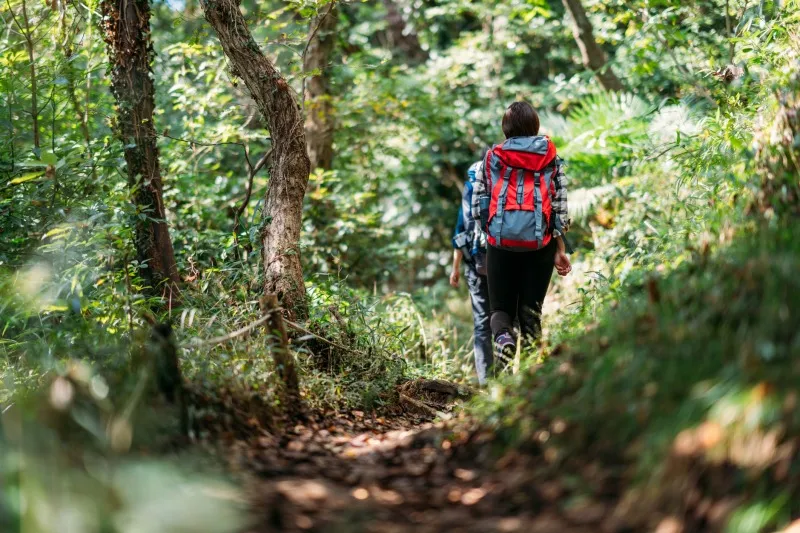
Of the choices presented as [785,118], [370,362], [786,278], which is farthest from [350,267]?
[786,278]

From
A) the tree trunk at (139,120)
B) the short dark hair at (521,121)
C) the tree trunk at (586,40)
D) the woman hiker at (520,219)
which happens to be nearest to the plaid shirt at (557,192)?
the woman hiker at (520,219)

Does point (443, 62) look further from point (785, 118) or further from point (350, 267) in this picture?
point (785, 118)

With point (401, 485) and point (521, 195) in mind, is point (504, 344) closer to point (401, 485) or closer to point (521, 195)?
point (521, 195)

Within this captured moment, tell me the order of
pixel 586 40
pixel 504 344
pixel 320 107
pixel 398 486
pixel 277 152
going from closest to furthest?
1. pixel 398 486
2. pixel 504 344
3. pixel 277 152
4. pixel 320 107
5. pixel 586 40

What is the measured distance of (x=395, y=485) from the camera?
298cm

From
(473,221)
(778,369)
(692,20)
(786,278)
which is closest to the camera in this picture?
(778,369)

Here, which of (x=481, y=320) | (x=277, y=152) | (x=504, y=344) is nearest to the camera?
(x=504, y=344)

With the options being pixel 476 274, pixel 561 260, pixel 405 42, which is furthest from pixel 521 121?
pixel 405 42

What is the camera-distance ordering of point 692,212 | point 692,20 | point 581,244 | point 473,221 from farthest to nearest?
point 581,244 → point 692,20 → point 473,221 → point 692,212

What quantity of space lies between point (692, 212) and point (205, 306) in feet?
10.5

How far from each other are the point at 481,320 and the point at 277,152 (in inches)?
73.9

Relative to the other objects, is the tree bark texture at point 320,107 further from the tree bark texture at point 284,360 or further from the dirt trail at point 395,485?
the dirt trail at point 395,485

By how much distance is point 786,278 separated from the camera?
272 cm

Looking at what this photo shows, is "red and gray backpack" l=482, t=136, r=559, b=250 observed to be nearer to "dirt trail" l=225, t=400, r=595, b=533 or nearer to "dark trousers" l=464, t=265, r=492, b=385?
"dark trousers" l=464, t=265, r=492, b=385
